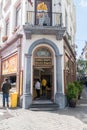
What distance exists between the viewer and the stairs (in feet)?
50.0

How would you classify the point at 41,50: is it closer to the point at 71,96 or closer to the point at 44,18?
the point at 44,18

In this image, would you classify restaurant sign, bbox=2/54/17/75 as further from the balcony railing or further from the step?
the step

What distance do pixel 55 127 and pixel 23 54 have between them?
7.05 m

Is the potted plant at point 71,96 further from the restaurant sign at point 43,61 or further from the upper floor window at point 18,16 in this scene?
the upper floor window at point 18,16

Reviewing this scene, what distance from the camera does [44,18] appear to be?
55.1 feet

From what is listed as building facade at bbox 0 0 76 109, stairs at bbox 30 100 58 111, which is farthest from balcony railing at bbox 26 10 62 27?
stairs at bbox 30 100 58 111

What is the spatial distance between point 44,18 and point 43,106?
19.0ft

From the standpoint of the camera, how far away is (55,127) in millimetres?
10547

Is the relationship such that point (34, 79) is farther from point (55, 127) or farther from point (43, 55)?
point (55, 127)

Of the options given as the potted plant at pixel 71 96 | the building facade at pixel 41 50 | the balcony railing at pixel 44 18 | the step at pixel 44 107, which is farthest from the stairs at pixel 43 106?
the balcony railing at pixel 44 18

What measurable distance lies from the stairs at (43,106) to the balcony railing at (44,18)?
5.15m

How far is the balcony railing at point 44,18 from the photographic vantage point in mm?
16703

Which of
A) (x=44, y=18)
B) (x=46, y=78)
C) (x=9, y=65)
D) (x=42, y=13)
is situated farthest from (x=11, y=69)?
(x=42, y=13)

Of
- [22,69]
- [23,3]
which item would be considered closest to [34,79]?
[22,69]
